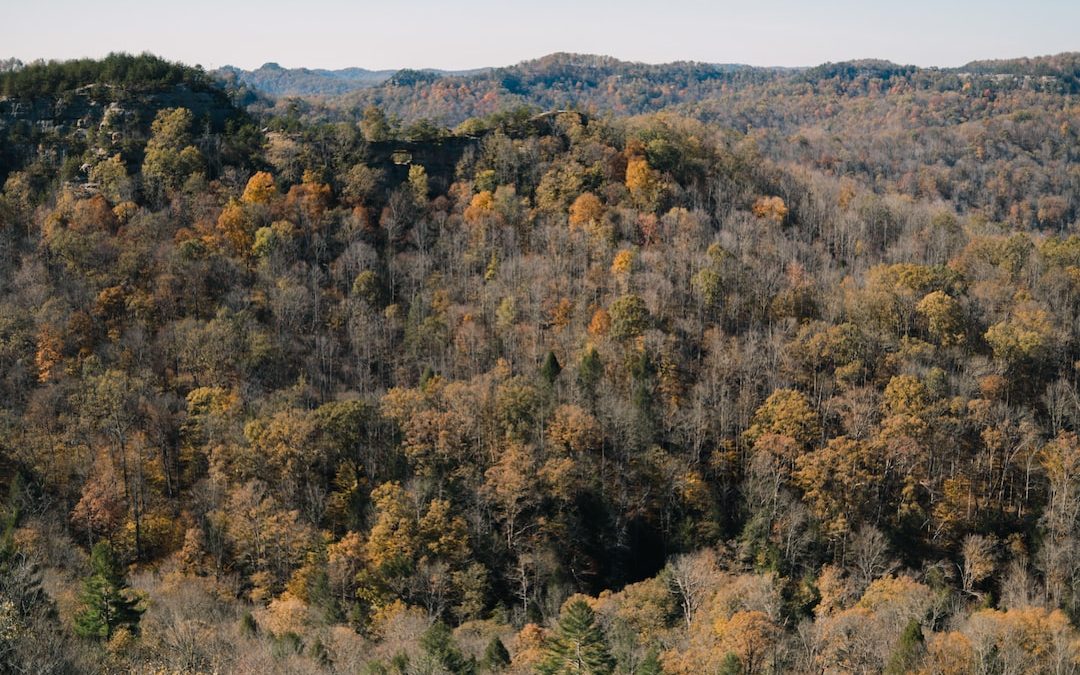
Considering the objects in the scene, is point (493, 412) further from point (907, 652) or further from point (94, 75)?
point (94, 75)

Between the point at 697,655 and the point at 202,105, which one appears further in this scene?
the point at 202,105

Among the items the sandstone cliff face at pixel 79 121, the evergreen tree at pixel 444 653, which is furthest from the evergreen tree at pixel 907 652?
the sandstone cliff face at pixel 79 121

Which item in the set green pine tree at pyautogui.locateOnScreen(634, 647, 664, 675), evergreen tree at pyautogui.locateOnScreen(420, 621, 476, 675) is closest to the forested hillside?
green pine tree at pyautogui.locateOnScreen(634, 647, 664, 675)

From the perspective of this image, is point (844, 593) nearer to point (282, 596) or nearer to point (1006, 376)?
point (1006, 376)

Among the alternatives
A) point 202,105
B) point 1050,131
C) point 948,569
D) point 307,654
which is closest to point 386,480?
point 307,654

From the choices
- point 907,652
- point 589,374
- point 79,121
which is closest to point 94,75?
point 79,121

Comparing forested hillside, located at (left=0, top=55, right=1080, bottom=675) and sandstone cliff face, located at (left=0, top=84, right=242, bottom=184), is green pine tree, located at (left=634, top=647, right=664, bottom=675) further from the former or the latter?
sandstone cliff face, located at (left=0, top=84, right=242, bottom=184)
